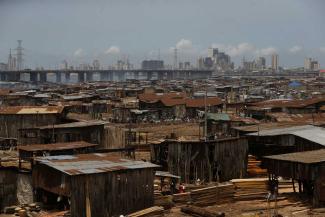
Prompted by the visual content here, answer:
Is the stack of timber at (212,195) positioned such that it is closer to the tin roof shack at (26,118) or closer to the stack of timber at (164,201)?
the stack of timber at (164,201)

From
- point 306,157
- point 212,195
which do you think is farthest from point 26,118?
point 306,157

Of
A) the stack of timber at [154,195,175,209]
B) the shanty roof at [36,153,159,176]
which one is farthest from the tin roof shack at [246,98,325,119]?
the shanty roof at [36,153,159,176]

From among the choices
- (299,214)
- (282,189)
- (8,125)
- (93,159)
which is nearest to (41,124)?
(8,125)

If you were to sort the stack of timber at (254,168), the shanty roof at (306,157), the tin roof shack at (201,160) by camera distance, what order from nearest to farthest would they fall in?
the shanty roof at (306,157) → the tin roof shack at (201,160) → the stack of timber at (254,168)

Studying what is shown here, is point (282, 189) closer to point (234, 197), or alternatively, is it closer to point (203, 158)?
point (234, 197)

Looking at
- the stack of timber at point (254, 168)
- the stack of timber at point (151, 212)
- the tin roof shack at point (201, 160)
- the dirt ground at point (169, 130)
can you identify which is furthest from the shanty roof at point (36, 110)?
the stack of timber at point (151, 212)
